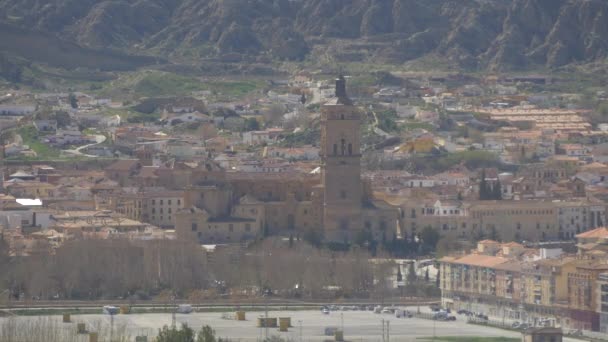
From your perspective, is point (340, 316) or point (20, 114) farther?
point (20, 114)

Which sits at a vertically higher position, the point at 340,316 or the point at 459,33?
the point at 459,33

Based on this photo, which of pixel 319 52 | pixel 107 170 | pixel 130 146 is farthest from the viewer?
pixel 319 52

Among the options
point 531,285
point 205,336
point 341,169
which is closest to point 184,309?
point 531,285

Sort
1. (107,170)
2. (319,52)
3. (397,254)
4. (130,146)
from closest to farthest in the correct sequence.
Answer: (397,254), (107,170), (130,146), (319,52)

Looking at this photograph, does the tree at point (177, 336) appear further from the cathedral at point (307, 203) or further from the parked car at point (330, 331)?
the cathedral at point (307, 203)

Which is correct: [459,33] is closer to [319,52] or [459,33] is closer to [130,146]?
[319,52]

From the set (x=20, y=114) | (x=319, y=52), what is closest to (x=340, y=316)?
(x=20, y=114)
